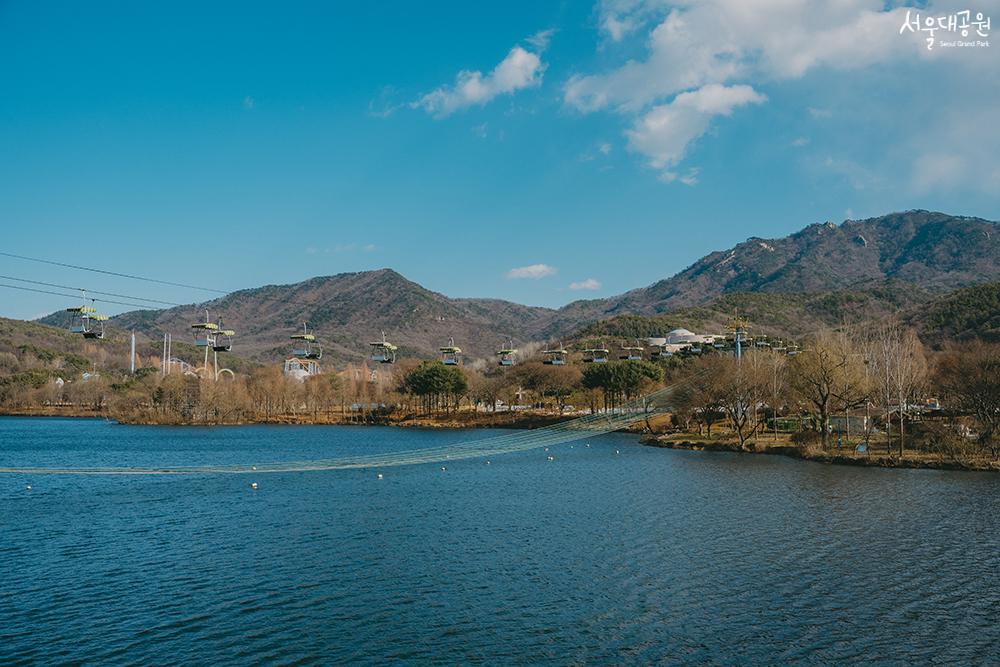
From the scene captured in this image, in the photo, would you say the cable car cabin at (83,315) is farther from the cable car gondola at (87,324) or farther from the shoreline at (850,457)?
the shoreline at (850,457)

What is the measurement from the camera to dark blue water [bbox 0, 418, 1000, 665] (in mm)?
20312

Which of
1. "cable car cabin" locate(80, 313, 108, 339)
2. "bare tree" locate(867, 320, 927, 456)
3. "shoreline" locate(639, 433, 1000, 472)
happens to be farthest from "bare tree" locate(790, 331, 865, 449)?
"cable car cabin" locate(80, 313, 108, 339)

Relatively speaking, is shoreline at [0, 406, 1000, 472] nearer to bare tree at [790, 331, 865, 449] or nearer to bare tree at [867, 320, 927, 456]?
bare tree at [867, 320, 927, 456]

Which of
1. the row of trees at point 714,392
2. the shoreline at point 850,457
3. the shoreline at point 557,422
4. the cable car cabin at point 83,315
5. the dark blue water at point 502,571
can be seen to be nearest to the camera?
the dark blue water at point 502,571

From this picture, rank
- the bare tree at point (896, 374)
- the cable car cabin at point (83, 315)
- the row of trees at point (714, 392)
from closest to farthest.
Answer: the cable car cabin at point (83, 315) < the bare tree at point (896, 374) < the row of trees at point (714, 392)

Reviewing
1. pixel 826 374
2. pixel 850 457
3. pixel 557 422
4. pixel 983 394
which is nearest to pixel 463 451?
pixel 826 374

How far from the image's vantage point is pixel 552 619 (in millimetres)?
22422

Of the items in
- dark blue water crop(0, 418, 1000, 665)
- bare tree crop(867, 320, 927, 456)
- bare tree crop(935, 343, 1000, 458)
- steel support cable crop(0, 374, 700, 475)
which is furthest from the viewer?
bare tree crop(867, 320, 927, 456)

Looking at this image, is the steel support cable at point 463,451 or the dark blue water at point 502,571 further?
the steel support cable at point 463,451

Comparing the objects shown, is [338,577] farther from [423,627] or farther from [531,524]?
[531,524]

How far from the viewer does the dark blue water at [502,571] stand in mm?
20312

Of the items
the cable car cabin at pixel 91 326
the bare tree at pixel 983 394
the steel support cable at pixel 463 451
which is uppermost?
the cable car cabin at pixel 91 326

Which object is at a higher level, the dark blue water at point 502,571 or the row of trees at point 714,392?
the row of trees at point 714,392

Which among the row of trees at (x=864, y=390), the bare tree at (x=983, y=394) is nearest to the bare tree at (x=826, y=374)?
the row of trees at (x=864, y=390)
